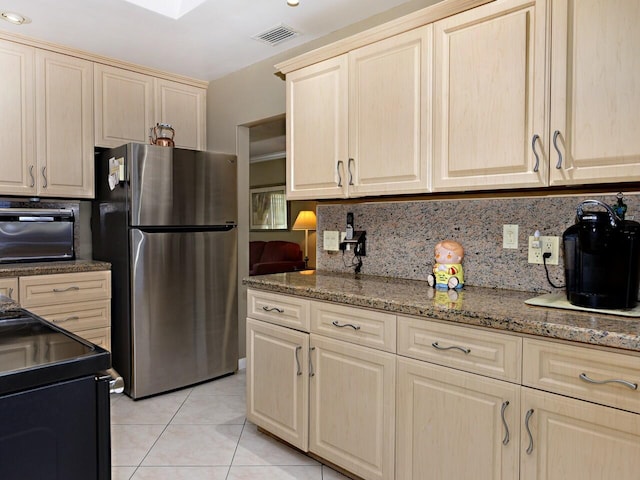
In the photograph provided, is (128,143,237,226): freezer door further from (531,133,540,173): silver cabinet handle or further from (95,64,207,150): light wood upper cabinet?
(531,133,540,173): silver cabinet handle

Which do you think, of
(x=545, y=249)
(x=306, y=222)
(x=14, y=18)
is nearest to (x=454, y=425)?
(x=545, y=249)

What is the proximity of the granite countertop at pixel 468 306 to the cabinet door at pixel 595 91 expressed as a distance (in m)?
0.49

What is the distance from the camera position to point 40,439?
862 millimetres

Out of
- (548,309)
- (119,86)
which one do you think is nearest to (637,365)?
(548,309)

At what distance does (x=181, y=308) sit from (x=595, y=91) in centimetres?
275

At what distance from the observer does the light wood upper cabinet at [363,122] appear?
2.03 meters

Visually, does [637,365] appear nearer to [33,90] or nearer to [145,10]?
[145,10]

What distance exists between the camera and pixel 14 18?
2.69 metres

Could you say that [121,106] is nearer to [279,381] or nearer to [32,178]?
[32,178]

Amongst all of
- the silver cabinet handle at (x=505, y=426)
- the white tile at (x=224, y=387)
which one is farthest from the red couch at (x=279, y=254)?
the silver cabinet handle at (x=505, y=426)

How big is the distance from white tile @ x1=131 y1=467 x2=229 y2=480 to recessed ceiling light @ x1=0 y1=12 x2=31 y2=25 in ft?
8.68

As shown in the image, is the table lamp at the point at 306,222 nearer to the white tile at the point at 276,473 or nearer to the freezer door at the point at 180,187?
the freezer door at the point at 180,187

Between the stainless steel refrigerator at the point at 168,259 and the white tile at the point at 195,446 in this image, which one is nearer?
the white tile at the point at 195,446

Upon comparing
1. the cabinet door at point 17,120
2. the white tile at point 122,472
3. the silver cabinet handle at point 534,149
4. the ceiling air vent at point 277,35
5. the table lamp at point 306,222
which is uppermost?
the ceiling air vent at point 277,35
